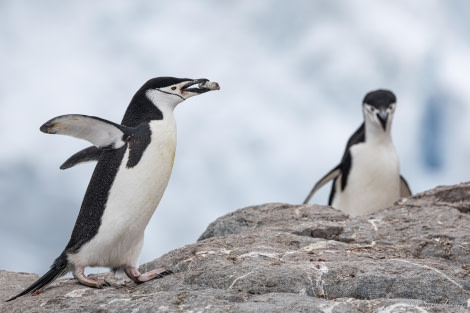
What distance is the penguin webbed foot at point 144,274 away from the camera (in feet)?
17.2

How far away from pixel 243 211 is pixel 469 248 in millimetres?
2433

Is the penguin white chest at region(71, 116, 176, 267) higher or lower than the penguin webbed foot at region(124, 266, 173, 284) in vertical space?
higher

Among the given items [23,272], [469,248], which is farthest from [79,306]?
[469,248]

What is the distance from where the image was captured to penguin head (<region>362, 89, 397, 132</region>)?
11852mm

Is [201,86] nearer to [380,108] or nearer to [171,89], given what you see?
[171,89]

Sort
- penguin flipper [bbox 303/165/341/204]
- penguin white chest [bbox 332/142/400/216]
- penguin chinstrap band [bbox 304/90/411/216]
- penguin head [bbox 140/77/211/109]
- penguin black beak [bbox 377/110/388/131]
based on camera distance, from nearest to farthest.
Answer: penguin head [bbox 140/77/211/109] < penguin black beak [bbox 377/110/388/131] < penguin chinstrap band [bbox 304/90/411/216] < penguin white chest [bbox 332/142/400/216] < penguin flipper [bbox 303/165/341/204]

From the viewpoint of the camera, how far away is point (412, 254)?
623 centimetres

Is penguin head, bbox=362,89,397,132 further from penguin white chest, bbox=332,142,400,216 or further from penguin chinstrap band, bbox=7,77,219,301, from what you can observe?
penguin chinstrap band, bbox=7,77,219,301

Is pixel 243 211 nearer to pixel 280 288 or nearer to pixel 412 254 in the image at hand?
pixel 412 254

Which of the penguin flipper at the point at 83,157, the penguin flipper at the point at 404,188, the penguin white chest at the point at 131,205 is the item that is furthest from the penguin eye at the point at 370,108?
the penguin white chest at the point at 131,205

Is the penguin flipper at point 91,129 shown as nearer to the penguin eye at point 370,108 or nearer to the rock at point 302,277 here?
the rock at point 302,277

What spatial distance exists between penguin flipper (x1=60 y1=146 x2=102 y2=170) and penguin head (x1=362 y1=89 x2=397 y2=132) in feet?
22.3

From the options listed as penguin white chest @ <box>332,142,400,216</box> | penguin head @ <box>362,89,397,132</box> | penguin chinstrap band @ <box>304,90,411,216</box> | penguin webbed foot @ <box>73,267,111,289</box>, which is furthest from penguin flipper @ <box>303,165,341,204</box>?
penguin webbed foot @ <box>73,267,111,289</box>

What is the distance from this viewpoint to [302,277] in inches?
192
